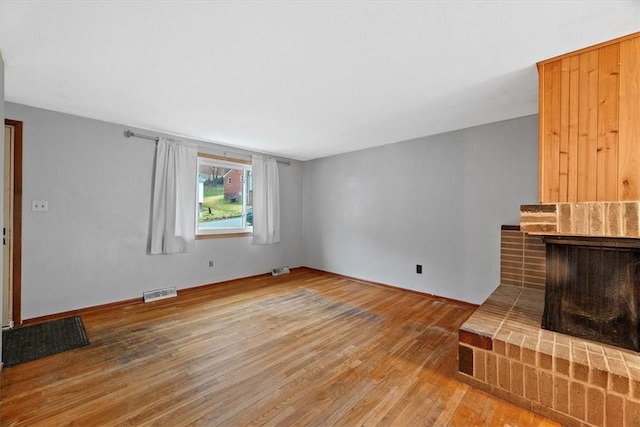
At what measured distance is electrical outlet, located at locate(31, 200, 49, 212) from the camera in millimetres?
2838

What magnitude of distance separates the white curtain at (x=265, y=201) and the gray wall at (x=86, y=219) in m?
1.12

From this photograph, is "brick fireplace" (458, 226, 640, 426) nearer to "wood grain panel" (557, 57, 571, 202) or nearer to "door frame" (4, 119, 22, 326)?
"wood grain panel" (557, 57, 571, 202)

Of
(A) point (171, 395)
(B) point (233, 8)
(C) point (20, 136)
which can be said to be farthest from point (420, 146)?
(C) point (20, 136)

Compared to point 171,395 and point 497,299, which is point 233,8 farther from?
point 497,299

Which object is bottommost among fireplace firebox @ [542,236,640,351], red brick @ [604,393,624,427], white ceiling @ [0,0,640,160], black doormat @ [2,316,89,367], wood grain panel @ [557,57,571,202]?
black doormat @ [2,316,89,367]

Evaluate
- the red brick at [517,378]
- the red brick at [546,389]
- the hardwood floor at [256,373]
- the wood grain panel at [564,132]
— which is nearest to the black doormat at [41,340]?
the hardwood floor at [256,373]

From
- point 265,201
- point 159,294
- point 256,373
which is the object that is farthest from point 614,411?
point 265,201

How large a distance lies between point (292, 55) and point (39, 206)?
122 inches

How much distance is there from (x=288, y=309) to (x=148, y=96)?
2647mm

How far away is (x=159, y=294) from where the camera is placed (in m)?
3.61

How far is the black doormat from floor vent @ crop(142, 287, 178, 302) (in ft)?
2.37

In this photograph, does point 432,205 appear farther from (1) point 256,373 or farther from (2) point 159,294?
(2) point 159,294

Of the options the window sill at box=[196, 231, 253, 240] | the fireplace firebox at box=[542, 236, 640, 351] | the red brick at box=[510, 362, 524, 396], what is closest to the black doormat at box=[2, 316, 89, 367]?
the window sill at box=[196, 231, 253, 240]

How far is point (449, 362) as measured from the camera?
2.14 meters
